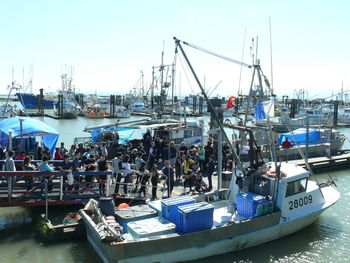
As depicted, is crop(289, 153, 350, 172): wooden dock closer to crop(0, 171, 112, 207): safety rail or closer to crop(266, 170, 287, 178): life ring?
crop(266, 170, 287, 178): life ring

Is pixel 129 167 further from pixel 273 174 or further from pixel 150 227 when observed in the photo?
pixel 273 174

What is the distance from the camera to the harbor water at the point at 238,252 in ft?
39.2

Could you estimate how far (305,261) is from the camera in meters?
12.1

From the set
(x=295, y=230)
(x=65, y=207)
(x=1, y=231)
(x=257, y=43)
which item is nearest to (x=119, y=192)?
(x=65, y=207)

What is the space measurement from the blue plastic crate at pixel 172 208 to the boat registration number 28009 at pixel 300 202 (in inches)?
140

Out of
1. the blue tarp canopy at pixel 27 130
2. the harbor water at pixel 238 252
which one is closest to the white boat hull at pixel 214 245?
the harbor water at pixel 238 252

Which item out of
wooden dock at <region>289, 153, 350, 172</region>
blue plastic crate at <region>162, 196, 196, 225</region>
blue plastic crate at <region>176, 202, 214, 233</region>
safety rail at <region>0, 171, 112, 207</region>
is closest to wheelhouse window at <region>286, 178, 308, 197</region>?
blue plastic crate at <region>176, 202, 214, 233</region>

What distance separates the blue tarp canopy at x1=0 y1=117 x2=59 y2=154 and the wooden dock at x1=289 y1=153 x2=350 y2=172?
15229 mm

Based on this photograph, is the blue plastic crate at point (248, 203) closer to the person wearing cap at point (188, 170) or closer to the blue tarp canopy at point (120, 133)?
the person wearing cap at point (188, 170)

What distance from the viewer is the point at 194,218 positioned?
1105cm

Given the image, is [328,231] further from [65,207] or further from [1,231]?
[1,231]

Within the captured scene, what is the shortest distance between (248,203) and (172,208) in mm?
2613

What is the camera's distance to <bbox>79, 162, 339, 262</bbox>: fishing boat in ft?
34.6

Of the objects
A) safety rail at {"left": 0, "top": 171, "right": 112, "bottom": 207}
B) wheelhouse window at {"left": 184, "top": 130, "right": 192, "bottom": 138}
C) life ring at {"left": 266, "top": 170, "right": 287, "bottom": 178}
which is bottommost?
safety rail at {"left": 0, "top": 171, "right": 112, "bottom": 207}
